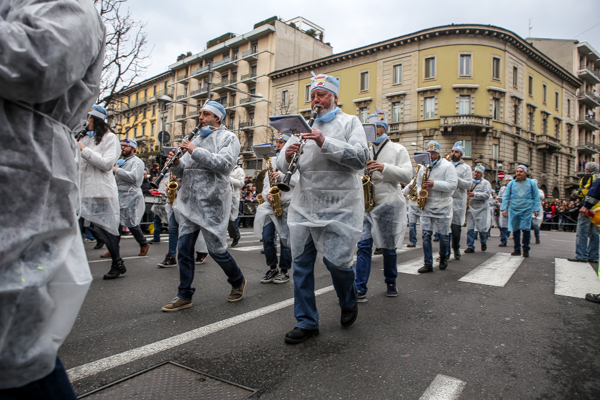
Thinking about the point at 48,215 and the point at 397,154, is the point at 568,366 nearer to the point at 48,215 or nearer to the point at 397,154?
the point at 397,154

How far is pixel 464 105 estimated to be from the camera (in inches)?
1313

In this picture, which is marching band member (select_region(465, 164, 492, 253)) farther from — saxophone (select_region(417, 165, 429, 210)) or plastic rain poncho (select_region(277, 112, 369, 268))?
plastic rain poncho (select_region(277, 112, 369, 268))

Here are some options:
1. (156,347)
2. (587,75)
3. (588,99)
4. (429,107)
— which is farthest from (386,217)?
(587,75)

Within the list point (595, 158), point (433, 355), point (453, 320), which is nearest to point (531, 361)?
point (433, 355)

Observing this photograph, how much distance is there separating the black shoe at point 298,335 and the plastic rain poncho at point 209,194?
1.21m

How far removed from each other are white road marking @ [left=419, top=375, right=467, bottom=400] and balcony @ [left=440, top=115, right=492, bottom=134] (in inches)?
1274

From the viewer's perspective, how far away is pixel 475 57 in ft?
107

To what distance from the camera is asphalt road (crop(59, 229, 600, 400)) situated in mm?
2479

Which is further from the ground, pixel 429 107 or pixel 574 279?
pixel 429 107

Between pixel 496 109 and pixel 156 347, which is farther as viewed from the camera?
pixel 496 109

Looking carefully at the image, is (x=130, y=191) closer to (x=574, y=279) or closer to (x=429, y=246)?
(x=429, y=246)

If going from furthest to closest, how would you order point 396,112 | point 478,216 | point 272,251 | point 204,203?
point 396,112 < point 478,216 < point 272,251 < point 204,203

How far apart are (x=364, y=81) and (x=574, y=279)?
109 ft

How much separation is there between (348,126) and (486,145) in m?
33.4
